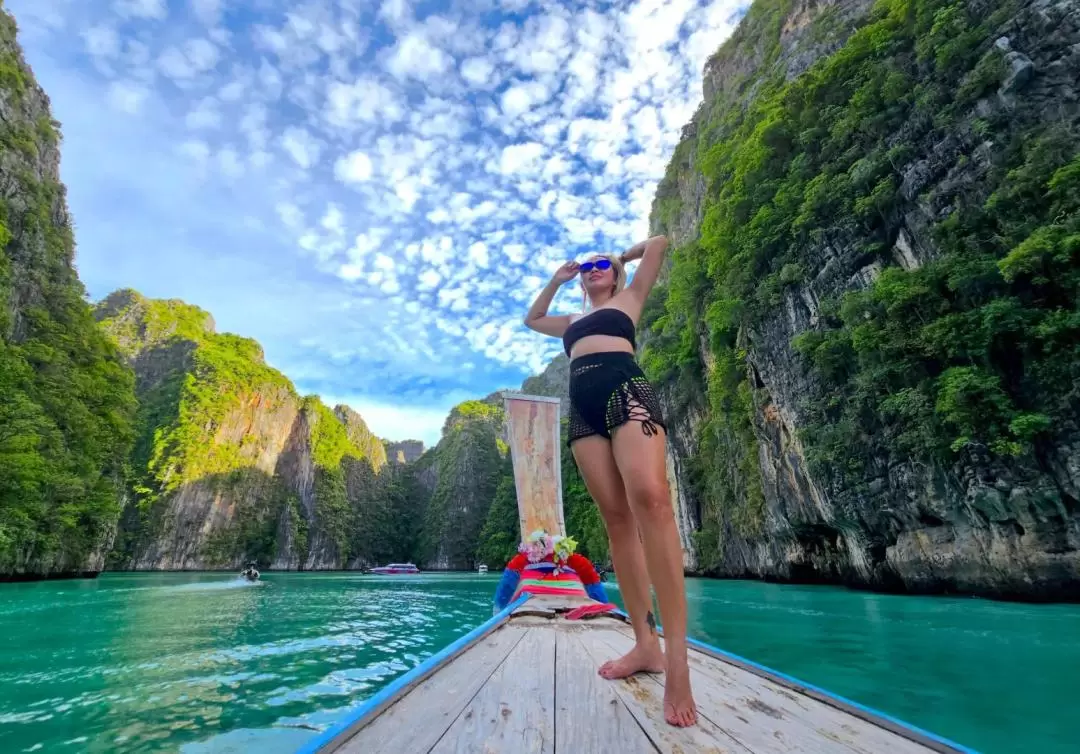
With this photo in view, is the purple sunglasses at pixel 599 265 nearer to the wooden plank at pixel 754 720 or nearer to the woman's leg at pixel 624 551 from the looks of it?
the woman's leg at pixel 624 551

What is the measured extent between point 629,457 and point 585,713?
0.79m

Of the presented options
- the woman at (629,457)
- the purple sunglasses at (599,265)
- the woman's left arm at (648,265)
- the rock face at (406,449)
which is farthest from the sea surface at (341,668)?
the rock face at (406,449)

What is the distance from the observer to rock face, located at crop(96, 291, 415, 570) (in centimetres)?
5345

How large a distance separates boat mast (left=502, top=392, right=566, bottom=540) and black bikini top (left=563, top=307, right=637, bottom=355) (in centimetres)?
890

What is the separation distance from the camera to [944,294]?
10367mm

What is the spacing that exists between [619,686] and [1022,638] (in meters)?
6.66

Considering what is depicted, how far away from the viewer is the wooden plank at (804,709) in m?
1.17

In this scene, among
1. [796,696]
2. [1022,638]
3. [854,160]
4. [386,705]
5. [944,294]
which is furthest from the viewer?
[854,160]

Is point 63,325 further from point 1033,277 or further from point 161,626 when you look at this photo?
point 1033,277

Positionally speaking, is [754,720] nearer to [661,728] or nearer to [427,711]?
[661,728]

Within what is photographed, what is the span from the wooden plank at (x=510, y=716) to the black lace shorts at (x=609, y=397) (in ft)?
2.90

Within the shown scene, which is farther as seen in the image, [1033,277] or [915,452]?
[915,452]

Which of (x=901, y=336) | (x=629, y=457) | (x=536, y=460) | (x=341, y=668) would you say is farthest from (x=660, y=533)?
(x=901, y=336)

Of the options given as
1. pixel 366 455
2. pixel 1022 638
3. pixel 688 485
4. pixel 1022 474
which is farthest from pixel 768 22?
pixel 366 455
